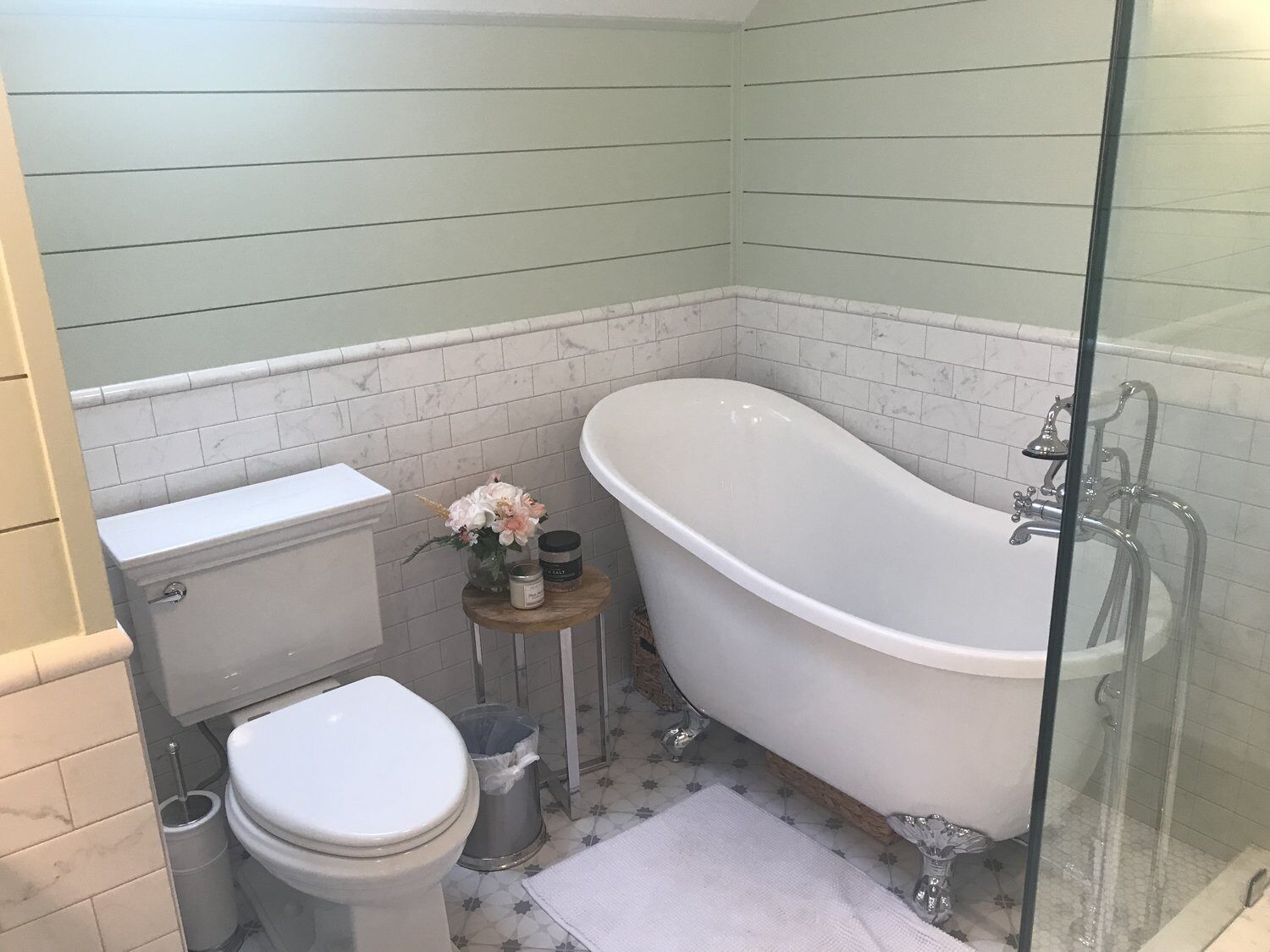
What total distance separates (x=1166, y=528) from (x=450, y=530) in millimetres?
1689

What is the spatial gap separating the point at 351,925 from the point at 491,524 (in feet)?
2.93

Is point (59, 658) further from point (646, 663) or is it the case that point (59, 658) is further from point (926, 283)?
point (926, 283)

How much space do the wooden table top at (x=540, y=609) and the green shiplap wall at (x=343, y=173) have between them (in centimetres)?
66

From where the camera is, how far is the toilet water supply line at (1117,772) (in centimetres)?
127

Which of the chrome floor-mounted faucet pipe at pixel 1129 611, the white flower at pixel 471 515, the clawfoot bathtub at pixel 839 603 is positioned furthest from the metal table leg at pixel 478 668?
the chrome floor-mounted faucet pipe at pixel 1129 611

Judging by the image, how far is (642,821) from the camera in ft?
8.59

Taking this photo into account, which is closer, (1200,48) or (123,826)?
(1200,48)

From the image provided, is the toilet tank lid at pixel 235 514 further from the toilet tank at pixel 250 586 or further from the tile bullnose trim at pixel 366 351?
the tile bullnose trim at pixel 366 351

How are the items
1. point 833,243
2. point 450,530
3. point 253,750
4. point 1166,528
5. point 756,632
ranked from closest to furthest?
1. point 1166,528
2. point 253,750
3. point 756,632
4. point 450,530
5. point 833,243

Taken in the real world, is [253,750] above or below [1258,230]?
below

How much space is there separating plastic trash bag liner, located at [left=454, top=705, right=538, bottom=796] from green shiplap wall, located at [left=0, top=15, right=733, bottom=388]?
93 cm

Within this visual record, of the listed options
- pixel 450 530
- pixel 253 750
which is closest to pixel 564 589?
pixel 450 530

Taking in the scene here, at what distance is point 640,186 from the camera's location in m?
2.95

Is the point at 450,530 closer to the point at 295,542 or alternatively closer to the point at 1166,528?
the point at 295,542
